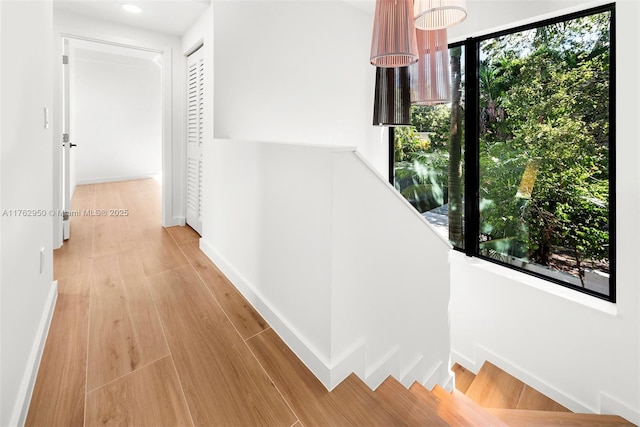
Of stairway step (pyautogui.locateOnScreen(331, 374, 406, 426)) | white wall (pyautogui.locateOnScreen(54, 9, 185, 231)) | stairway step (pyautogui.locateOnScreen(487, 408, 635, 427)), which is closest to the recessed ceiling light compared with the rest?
white wall (pyautogui.locateOnScreen(54, 9, 185, 231))

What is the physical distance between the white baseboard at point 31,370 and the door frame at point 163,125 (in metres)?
1.46

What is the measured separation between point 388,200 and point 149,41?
313 centimetres

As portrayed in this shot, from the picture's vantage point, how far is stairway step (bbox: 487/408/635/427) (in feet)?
6.50

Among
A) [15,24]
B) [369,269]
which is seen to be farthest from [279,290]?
[15,24]

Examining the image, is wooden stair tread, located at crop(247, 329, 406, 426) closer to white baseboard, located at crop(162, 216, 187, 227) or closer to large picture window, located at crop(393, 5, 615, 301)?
large picture window, located at crop(393, 5, 615, 301)

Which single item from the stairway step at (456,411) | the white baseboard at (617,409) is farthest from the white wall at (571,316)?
the stairway step at (456,411)

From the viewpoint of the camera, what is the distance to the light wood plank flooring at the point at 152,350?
49.4 inches

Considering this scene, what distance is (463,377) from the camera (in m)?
3.02

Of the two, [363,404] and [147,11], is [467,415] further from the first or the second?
[147,11]

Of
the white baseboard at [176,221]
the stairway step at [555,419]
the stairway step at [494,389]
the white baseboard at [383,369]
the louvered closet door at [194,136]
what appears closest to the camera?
the white baseboard at [383,369]

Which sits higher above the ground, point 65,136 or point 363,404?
point 65,136

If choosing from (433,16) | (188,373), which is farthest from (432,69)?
(188,373)

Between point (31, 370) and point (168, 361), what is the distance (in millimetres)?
501

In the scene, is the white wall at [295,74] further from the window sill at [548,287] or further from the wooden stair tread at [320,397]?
the wooden stair tread at [320,397]
